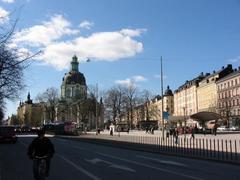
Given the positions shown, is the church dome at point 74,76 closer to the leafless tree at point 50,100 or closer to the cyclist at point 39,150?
the leafless tree at point 50,100

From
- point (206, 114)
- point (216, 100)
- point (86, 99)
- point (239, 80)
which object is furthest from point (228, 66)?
point (206, 114)

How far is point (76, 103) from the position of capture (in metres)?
141

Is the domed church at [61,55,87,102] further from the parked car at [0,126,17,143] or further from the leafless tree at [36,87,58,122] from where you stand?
the parked car at [0,126,17,143]

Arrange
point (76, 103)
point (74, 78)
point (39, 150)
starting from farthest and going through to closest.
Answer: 1. point (74, 78)
2. point (76, 103)
3. point (39, 150)

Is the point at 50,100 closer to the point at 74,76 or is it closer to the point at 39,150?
the point at 74,76

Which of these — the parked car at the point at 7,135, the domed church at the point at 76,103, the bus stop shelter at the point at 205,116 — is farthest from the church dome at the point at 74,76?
the parked car at the point at 7,135

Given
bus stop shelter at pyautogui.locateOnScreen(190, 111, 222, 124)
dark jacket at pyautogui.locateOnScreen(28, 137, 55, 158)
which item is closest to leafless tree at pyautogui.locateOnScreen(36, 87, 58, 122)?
bus stop shelter at pyautogui.locateOnScreen(190, 111, 222, 124)

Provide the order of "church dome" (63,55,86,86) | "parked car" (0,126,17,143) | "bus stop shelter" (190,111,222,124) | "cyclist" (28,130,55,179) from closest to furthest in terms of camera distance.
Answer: "cyclist" (28,130,55,179)
"parked car" (0,126,17,143)
"bus stop shelter" (190,111,222,124)
"church dome" (63,55,86,86)

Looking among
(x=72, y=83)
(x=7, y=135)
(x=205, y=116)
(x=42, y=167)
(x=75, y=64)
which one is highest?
(x=75, y=64)

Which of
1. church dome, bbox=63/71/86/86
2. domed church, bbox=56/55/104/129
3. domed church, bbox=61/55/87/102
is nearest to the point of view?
domed church, bbox=56/55/104/129

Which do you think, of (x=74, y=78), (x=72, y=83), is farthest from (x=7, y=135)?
(x=74, y=78)

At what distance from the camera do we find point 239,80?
→ 132 meters

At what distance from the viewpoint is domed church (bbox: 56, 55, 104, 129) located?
135038mm

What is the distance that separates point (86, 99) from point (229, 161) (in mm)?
114651
